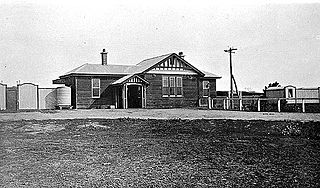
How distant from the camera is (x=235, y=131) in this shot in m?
13.9

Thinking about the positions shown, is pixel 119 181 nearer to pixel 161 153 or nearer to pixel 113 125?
pixel 161 153

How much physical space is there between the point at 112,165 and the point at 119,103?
21661 mm

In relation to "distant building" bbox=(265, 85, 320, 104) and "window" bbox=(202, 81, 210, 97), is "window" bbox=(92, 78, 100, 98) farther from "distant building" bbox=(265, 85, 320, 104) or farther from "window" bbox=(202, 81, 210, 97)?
"distant building" bbox=(265, 85, 320, 104)

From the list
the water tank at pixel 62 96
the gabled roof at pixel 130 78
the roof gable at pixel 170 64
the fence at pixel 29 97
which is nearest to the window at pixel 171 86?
the roof gable at pixel 170 64

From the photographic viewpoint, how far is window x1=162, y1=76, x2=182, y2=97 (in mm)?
31062

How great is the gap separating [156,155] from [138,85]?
2022 centimetres

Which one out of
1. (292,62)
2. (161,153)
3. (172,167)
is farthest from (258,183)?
(292,62)

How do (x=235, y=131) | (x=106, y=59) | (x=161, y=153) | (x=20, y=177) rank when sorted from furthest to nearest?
(x=106, y=59)
(x=235, y=131)
(x=161, y=153)
(x=20, y=177)

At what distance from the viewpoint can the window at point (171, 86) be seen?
102 feet

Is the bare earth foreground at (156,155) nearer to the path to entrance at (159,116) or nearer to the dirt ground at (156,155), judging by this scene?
the dirt ground at (156,155)

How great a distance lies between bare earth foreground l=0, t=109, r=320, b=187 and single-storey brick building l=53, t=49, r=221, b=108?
15.3 meters

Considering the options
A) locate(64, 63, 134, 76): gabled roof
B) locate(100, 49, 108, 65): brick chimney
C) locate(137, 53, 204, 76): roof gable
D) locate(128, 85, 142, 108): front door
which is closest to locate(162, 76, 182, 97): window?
locate(137, 53, 204, 76): roof gable

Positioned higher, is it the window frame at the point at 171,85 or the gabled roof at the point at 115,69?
the gabled roof at the point at 115,69

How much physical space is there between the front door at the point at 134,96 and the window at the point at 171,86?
6.67ft
